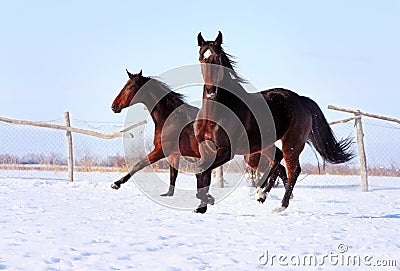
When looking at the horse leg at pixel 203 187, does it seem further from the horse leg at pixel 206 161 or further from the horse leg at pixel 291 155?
the horse leg at pixel 291 155

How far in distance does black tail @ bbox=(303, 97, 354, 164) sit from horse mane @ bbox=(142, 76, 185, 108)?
185 cm

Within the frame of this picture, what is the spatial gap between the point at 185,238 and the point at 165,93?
3460 mm

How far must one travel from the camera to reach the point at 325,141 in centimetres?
655

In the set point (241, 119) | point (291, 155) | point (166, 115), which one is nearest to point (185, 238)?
point (241, 119)

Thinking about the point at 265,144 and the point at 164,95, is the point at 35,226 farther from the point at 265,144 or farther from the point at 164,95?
the point at 164,95

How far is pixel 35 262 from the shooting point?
8.76 ft

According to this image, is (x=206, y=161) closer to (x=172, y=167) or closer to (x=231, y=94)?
(x=231, y=94)

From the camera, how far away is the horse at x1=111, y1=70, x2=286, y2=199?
6531 mm

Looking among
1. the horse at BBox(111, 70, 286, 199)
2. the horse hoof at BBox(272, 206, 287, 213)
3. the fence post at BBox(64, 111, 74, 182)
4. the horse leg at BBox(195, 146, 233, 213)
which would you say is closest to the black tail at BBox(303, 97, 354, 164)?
the horse at BBox(111, 70, 286, 199)

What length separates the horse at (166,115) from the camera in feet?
21.4

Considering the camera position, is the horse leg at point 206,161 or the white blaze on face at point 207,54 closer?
the white blaze on face at point 207,54

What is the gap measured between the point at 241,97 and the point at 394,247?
2365 mm

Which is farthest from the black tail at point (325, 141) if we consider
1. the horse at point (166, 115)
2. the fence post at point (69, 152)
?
the fence post at point (69, 152)

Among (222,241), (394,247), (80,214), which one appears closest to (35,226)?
(80,214)
